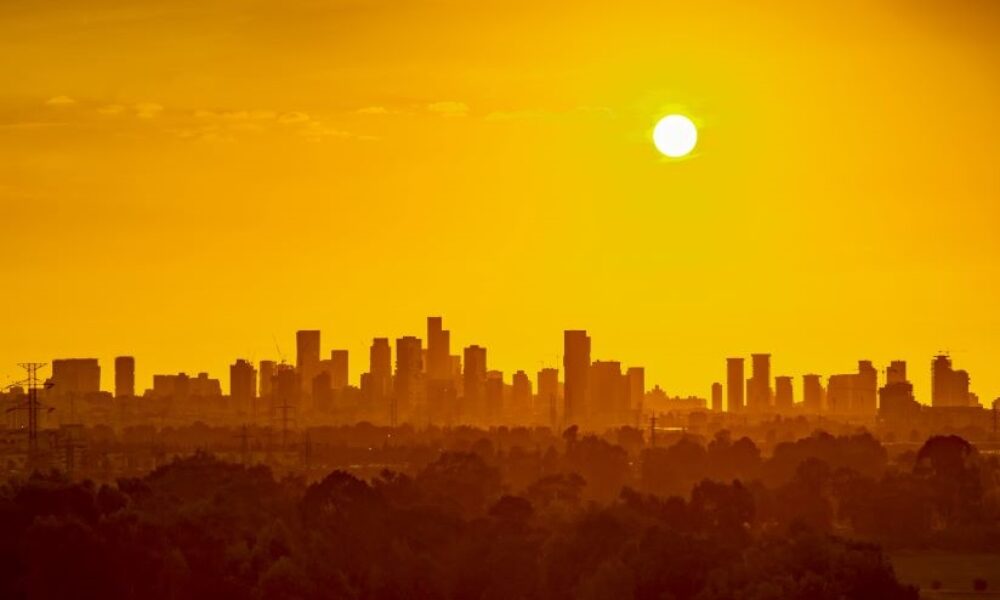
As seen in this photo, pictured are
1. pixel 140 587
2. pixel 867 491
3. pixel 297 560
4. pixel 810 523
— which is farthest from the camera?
pixel 867 491

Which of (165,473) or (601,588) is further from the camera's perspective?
(165,473)

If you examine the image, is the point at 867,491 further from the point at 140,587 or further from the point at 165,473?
the point at 140,587

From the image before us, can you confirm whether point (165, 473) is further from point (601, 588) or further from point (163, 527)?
point (601, 588)

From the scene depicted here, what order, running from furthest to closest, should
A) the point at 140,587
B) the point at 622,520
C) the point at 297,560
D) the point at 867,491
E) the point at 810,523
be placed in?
the point at 867,491
the point at 810,523
the point at 622,520
the point at 297,560
the point at 140,587

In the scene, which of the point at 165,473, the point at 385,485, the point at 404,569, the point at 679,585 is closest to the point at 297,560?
the point at 404,569

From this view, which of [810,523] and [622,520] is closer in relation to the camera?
[622,520]

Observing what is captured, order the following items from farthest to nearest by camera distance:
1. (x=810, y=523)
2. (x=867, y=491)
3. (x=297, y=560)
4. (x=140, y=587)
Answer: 1. (x=867, y=491)
2. (x=810, y=523)
3. (x=297, y=560)
4. (x=140, y=587)

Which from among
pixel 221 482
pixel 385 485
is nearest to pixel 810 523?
pixel 385 485

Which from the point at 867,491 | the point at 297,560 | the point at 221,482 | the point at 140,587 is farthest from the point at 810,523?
the point at 140,587
